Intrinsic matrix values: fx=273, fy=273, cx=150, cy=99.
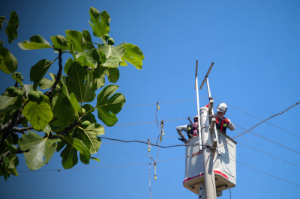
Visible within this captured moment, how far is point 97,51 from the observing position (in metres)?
1.73

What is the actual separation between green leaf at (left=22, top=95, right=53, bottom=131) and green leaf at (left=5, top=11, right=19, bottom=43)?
87 cm

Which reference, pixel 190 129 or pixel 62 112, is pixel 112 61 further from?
pixel 190 129

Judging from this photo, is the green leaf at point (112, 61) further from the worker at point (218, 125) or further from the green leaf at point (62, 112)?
the worker at point (218, 125)

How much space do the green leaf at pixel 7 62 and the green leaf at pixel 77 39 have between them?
1.20 ft

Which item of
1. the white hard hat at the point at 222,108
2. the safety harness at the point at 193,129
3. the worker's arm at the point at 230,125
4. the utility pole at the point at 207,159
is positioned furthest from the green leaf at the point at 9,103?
the white hard hat at the point at 222,108

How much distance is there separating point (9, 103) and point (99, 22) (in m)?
0.85

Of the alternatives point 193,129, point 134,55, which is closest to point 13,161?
point 134,55

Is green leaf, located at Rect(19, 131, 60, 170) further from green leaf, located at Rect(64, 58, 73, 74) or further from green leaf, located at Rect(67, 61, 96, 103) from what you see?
green leaf, located at Rect(64, 58, 73, 74)

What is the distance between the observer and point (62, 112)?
1756 millimetres

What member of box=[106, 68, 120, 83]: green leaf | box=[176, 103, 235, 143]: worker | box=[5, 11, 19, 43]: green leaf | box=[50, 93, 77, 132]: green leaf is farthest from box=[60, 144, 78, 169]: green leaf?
box=[176, 103, 235, 143]: worker

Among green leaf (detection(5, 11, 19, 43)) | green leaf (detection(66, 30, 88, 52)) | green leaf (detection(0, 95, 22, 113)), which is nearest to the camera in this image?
green leaf (detection(0, 95, 22, 113))

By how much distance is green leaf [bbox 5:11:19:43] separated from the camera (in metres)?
2.07

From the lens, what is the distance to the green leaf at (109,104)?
6.09ft

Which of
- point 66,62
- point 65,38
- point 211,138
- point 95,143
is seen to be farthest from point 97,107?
point 211,138
